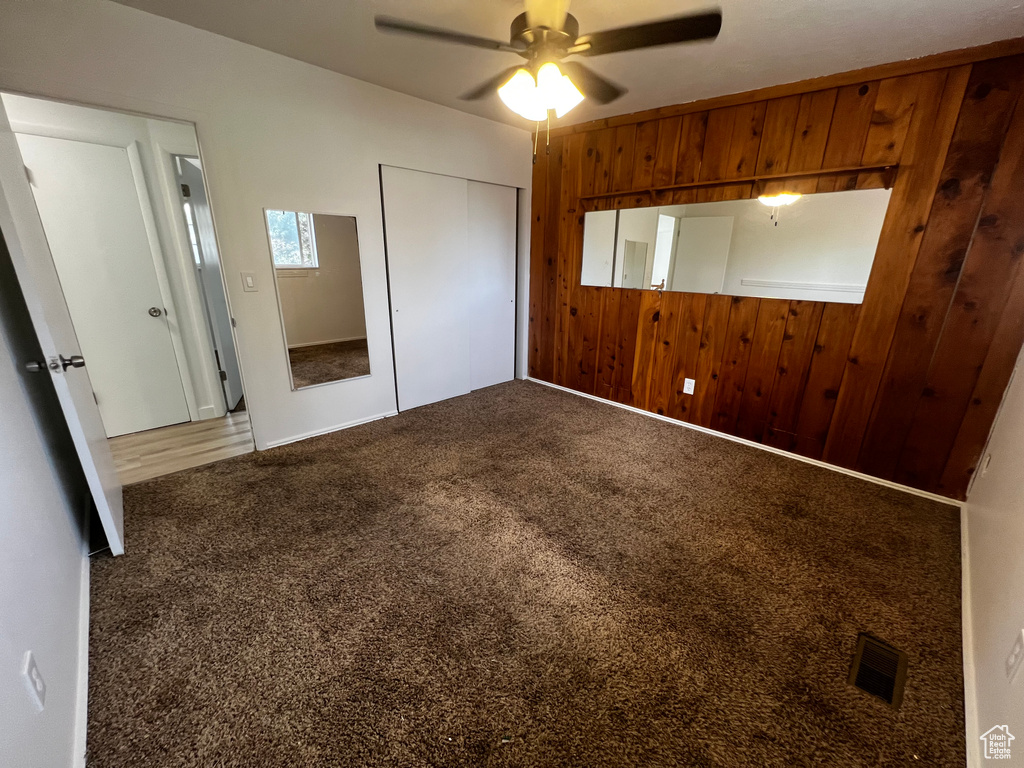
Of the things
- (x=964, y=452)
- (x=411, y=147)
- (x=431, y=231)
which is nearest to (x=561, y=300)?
(x=431, y=231)

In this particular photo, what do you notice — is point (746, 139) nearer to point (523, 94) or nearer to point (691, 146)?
point (691, 146)

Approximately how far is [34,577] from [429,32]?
2.17m

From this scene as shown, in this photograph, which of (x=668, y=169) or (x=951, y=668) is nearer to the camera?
(x=951, y=668)

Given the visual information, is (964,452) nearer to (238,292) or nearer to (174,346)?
(238,292)

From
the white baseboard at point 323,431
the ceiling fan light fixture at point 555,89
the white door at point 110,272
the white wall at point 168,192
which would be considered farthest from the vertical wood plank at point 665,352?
the white door at point 110,272

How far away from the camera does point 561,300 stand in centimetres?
404

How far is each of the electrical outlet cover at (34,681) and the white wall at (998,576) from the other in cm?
235

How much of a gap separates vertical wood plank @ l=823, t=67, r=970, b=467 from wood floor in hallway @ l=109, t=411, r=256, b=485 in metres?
4.06

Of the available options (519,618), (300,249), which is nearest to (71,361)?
(300,249)

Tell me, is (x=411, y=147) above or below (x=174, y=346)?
above

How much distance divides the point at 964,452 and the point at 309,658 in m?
3.44

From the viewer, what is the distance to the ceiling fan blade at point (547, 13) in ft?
4.45

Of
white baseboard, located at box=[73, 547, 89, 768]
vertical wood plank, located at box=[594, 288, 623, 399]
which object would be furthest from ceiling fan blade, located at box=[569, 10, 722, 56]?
white baseboard, located at box=[73, 547, 89, 768]

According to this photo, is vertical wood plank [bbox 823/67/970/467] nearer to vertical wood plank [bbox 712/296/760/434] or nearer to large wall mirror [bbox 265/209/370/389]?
vertical wood plank [bbox 712/296/760/434]
